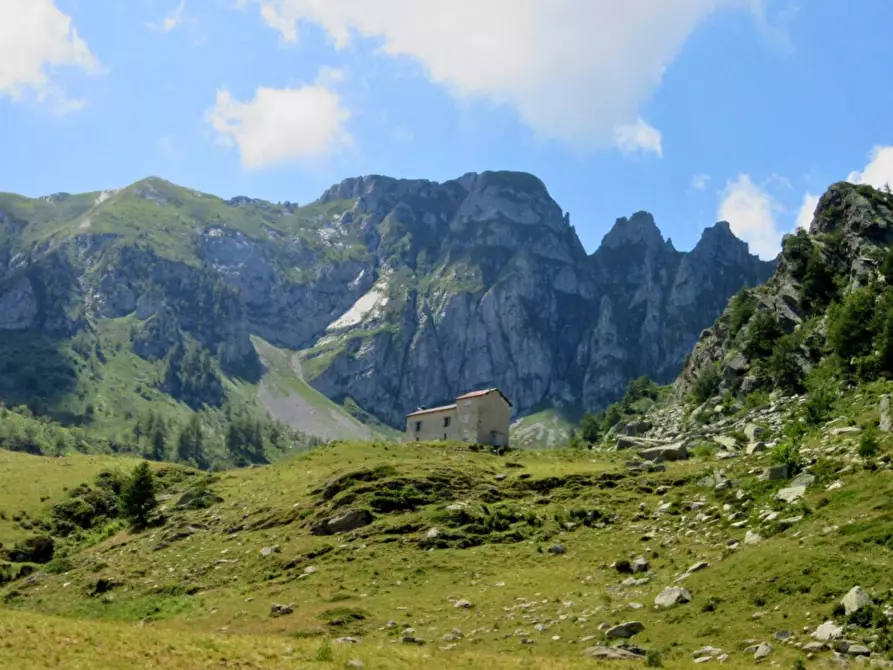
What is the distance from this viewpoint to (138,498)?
2970 inches

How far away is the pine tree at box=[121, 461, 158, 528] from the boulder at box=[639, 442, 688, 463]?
5052 cm

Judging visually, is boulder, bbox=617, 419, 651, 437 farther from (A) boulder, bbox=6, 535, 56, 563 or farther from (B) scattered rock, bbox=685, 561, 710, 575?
(A) boulder, bbox=6, 535, 56, 563

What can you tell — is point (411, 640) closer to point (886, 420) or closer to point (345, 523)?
point (345, 523)

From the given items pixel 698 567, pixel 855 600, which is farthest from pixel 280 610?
pixel 855 600

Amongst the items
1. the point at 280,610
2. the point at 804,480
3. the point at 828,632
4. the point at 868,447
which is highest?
the point at 868,447

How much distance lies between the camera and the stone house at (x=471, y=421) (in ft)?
326

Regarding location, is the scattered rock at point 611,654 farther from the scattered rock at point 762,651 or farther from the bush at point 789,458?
the bush at point 789,458

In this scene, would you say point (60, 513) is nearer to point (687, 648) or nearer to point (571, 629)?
point (571, 629)

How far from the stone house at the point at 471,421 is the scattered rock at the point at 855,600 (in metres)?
70.5

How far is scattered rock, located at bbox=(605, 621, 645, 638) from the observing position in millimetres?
30531

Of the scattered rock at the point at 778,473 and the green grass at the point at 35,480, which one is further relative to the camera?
the green grass at the point at 35,480

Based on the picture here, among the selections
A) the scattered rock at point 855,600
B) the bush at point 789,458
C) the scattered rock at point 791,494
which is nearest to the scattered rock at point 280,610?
the scattered rock at point 855,600

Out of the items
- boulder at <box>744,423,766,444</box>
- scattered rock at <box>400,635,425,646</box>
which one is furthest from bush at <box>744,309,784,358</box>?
scattered rock at <box>400,635,425,646</box>

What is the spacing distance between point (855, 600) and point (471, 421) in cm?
7364
